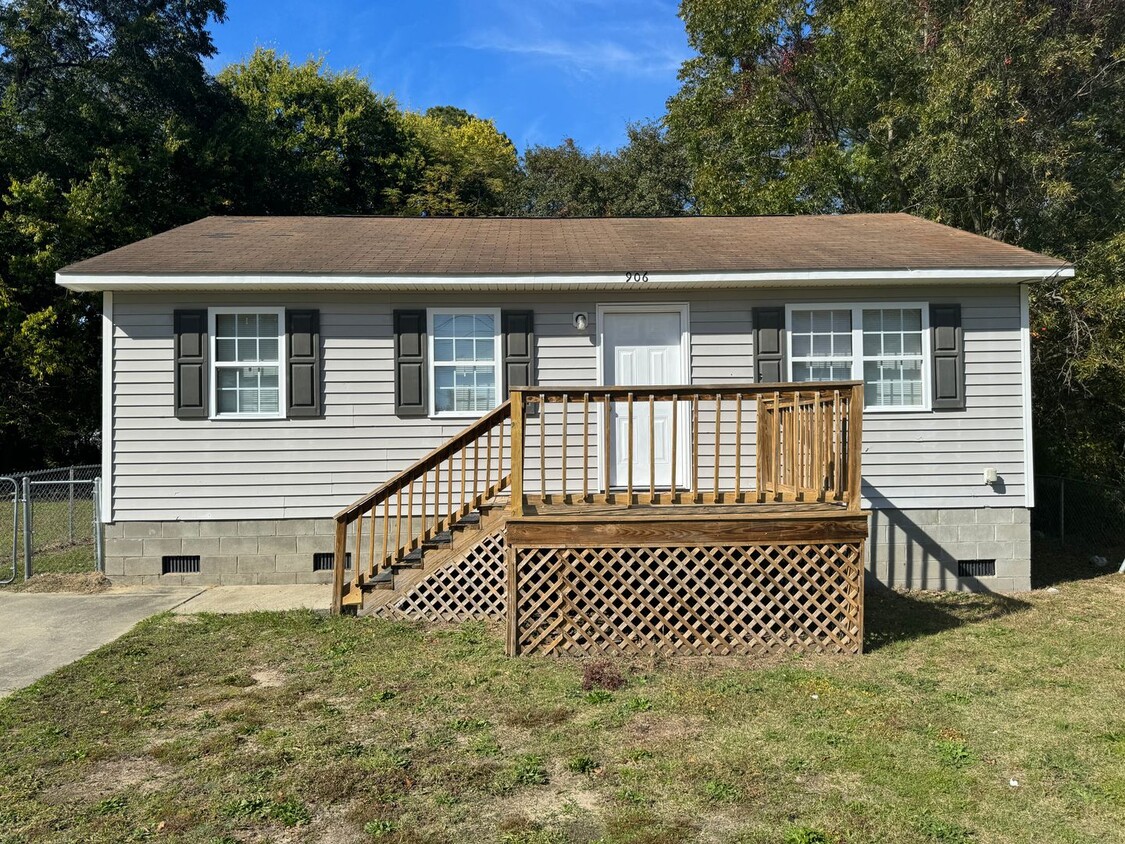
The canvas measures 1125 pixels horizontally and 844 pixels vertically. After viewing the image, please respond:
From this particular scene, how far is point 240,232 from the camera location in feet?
31.5

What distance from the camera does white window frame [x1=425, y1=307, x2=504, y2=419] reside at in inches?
324

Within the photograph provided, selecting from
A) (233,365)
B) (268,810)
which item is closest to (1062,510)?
(233,365)

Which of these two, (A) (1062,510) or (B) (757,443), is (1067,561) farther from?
(B) (757,443)

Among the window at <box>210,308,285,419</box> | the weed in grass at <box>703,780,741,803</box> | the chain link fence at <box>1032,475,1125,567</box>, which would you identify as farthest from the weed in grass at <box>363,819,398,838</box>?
→ the chain link fence at <box>1032,475,1125,567</box>

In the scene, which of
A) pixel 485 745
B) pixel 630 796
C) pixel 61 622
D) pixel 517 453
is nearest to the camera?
pixel 630 796

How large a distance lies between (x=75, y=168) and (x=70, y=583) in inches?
503

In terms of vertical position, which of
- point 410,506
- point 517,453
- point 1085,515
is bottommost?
point 1085,515

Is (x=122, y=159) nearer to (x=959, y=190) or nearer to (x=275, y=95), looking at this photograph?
(x=275, y=95)

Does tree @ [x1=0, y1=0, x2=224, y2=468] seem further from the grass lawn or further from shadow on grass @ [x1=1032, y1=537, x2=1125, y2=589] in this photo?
shadow on grass @ [x1=1032, y1=537, x2=1125, y2=589]

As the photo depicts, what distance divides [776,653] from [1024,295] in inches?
195

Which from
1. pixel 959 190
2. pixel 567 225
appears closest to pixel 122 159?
pixel 567 225

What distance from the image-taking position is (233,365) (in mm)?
8141

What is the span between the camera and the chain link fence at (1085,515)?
10898 millimetres

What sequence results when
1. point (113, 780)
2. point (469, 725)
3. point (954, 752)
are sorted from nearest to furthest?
point (113, 780)
point (954, 752)
point (469, 725)
